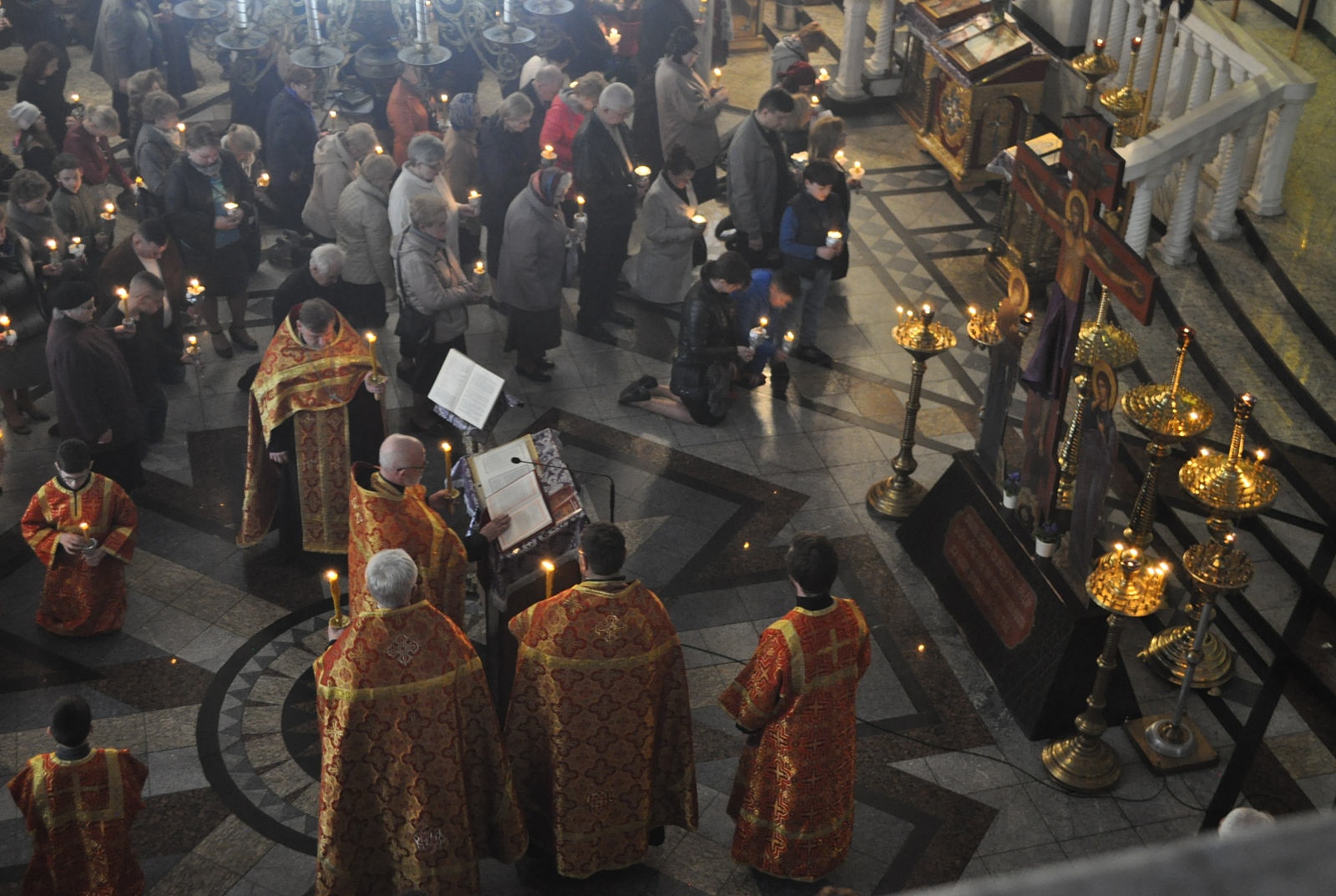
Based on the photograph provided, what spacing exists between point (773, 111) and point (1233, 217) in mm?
3542

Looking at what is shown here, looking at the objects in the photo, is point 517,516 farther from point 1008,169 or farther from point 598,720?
point 1008,169

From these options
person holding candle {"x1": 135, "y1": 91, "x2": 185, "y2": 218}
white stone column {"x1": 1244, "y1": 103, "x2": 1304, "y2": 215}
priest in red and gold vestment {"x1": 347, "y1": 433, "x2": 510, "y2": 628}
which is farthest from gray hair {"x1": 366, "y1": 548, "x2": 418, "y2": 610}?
white stone column {"x1": 1244, "y1": 103, "x2": 1304, "y2": 215}

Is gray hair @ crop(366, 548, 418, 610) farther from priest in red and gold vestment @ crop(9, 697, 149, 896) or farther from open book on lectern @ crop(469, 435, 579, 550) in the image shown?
open book on lectern @ crop(469, 435, 579, 550)

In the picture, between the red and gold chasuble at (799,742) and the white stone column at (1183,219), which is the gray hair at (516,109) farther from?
the red and gold chasuble at (799,742)

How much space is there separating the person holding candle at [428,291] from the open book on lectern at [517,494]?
205 cm

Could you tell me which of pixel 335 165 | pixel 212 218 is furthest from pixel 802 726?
pixel 335 165

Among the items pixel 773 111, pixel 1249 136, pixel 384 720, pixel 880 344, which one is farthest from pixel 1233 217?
pixel 384 720

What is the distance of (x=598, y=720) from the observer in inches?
216

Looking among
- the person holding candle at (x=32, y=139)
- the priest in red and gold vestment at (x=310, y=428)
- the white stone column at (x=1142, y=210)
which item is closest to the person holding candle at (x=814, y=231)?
the white stone column at (x=1142, y=210)

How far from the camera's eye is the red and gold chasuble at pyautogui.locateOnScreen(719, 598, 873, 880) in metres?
5.33

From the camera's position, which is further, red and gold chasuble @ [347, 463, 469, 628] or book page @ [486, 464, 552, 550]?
book page @ [486, 464, 552, 550]

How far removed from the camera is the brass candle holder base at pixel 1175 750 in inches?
266

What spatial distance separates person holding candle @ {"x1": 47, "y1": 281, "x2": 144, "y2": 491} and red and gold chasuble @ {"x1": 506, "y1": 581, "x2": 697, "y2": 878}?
11.6 ft

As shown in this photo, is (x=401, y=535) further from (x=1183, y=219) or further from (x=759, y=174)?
(x=1183, y=219)
